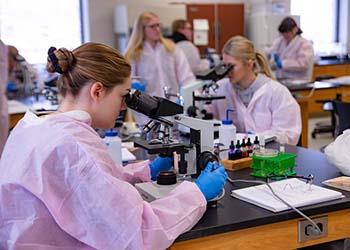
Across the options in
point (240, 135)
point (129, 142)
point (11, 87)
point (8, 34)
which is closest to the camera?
point (240, 135)

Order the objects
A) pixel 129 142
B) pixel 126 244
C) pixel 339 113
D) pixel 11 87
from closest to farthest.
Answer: pixel 126 244, pixel 129 142, pixel 339 113, pixel 11 87

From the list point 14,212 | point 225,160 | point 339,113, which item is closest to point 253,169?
point 225,160

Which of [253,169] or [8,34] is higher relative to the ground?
[8,34]

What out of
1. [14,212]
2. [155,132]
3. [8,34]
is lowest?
[14,212]

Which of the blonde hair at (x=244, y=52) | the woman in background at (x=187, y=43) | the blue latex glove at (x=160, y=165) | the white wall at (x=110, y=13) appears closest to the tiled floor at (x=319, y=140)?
the woman in background at (x=187, y=43)

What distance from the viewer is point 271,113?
2568mm

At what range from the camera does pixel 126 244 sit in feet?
3.89

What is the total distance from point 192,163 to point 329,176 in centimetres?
49

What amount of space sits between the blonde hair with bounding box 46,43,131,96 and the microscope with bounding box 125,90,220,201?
0.09 metres

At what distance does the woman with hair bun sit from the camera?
1182 millimetres

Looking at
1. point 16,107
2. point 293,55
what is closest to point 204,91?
point 16,107

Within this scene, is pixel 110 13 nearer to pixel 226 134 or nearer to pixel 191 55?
pixel 191 55

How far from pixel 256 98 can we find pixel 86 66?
1403 millimetres

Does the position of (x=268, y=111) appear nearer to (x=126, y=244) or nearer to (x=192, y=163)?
(x=192, y=163)
